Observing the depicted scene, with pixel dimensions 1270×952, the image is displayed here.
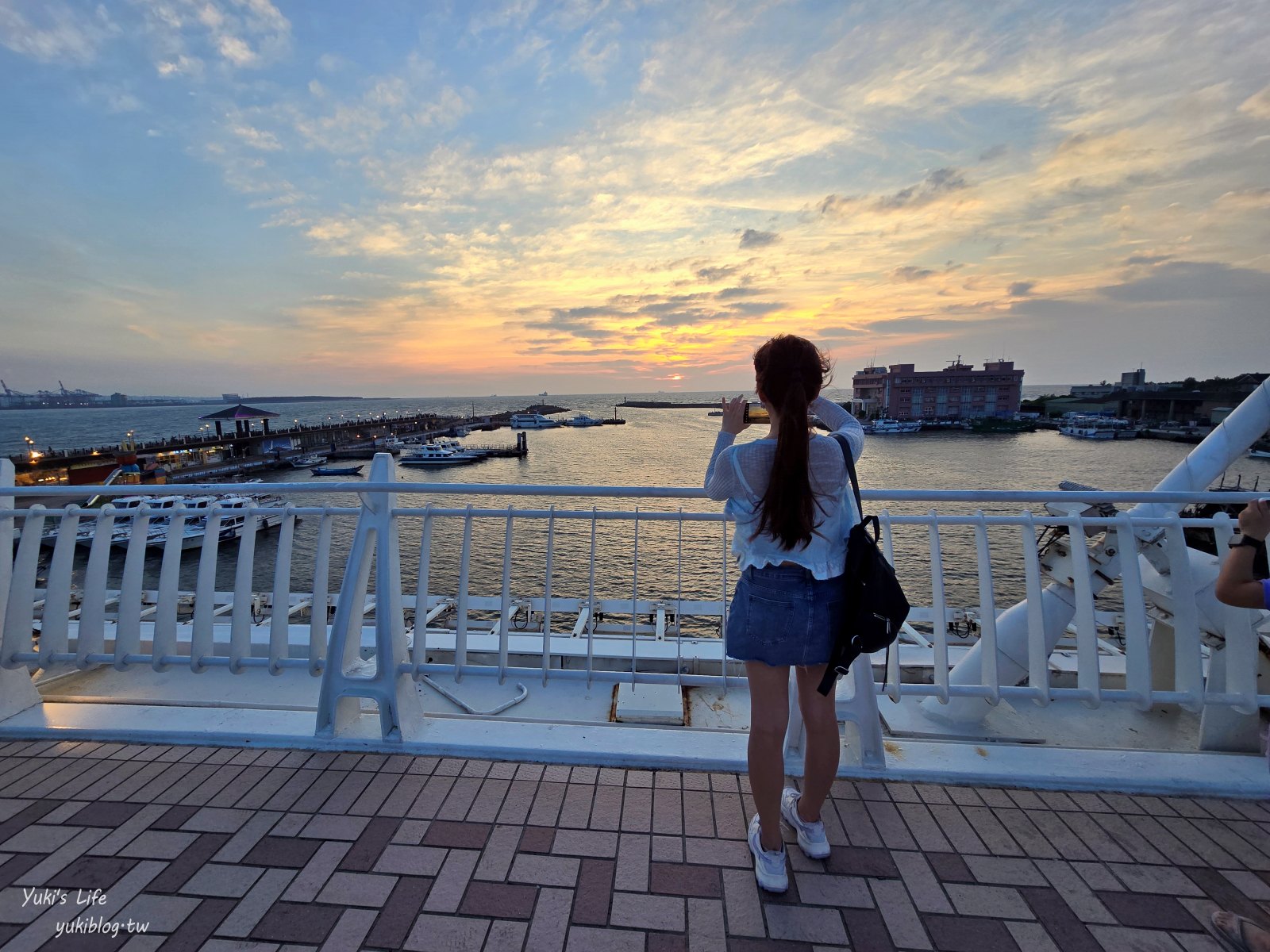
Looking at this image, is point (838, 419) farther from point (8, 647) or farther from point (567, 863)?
point (8, 647)

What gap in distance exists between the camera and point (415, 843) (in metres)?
2.06

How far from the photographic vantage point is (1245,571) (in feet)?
5.47

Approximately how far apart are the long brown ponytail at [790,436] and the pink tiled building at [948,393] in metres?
86.7

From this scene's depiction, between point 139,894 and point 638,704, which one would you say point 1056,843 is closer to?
point 638,704

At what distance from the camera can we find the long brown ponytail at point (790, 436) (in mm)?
1643

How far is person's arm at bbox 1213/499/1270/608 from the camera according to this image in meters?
1.65

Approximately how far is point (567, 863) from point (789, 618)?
1242 mm

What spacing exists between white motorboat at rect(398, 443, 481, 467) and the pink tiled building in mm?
60649

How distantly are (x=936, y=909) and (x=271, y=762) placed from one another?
2851 millimetres

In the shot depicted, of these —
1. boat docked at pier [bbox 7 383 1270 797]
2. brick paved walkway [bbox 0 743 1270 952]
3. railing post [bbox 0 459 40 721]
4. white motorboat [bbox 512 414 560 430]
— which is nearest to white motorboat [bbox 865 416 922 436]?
white motorboat [bbox 512 414 560 430]

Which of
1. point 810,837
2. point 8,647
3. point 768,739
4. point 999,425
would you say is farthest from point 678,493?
point 999,425

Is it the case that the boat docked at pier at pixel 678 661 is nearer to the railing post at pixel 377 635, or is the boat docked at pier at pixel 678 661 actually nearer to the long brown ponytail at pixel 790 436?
the railing post at pixel 377 635

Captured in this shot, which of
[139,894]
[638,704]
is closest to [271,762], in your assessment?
[139,894]

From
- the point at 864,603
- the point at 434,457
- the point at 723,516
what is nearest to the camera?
the point at 864,603
